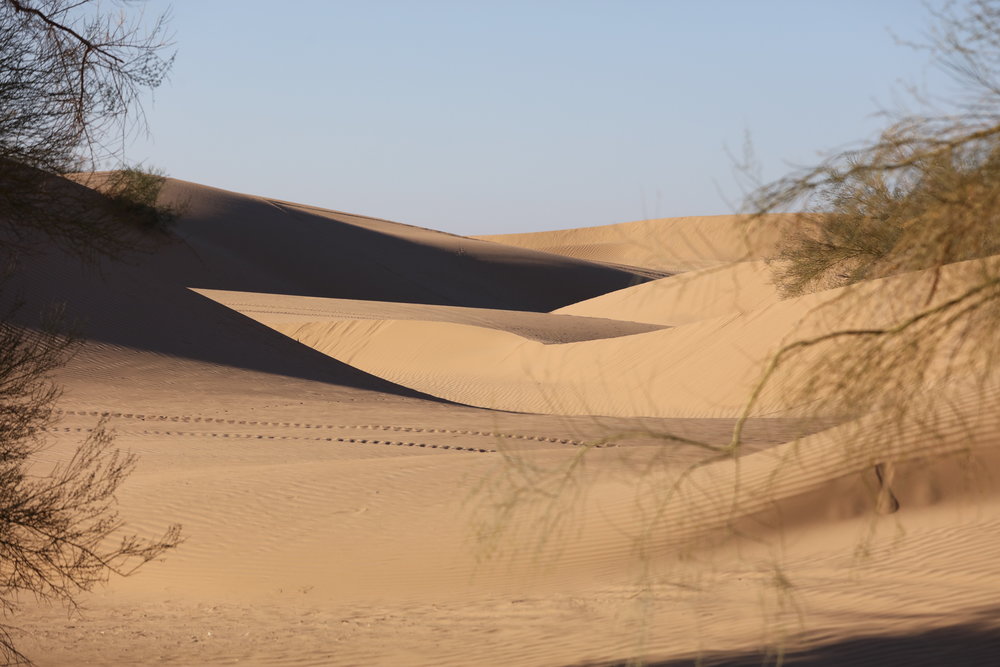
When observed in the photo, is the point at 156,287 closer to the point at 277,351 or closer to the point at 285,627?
the point at 277,351

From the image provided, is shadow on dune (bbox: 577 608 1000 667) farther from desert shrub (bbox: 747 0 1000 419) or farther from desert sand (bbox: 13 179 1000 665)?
desert shrub (bbox: 747 0 1000 419)

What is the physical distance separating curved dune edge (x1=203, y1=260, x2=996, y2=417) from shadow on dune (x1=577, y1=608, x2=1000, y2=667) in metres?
8.49

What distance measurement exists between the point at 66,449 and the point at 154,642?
6.92 m

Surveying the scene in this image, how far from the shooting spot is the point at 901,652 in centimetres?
650

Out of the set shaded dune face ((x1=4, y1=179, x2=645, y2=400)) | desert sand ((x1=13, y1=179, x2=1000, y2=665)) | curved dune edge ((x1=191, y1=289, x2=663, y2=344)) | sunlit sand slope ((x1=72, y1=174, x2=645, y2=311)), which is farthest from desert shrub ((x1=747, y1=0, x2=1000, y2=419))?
sunlit sand slope ((x1=72, y1=174, x2=645, y2=311))

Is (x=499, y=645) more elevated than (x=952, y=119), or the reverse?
(x=952, y=119)

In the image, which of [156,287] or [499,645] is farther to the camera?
[156,287]

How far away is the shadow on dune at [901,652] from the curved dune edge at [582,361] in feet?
27.9

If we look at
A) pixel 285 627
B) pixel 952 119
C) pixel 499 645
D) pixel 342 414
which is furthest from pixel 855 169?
pixel 342 414

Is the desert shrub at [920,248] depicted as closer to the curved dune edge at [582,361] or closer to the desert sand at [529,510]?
the desert sand at [529,510]

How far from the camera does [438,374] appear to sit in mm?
32250

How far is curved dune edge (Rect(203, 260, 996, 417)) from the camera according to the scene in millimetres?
22469

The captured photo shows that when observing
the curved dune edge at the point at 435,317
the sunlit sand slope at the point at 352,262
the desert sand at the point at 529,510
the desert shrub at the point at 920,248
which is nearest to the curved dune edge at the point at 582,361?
the desert sand at the point at 529,510

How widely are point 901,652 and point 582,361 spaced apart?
891 inches
